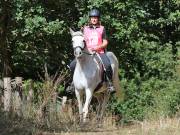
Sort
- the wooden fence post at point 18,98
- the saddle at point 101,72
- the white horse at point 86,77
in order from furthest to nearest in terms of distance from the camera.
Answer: the saddle at point 101,72 → the white horse at point 86,77 → the wooden fence post at point 18,98

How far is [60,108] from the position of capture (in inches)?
406

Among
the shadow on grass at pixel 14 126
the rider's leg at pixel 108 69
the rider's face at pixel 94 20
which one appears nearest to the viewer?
the shadow on grass at pixel 14 126

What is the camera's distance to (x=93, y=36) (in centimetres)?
1202

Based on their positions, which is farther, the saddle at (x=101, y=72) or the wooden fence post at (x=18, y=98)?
the saddle at (x=101, y=72)

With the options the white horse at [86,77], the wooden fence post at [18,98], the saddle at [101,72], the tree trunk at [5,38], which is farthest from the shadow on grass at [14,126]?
the tree trunk at [5,38]

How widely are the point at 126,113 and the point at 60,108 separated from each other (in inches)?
350

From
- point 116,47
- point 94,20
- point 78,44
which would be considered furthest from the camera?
point 116,47

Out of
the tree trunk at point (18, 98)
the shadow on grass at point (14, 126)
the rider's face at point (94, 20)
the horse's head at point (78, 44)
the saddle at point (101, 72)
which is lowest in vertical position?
the shadow on grass at point (14, 126)

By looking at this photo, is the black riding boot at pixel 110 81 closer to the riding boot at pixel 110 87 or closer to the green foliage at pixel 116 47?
the riding boot at pixel 110 87

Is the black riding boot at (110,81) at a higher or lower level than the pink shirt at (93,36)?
lower

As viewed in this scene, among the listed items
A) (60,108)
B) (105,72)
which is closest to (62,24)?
(105,72)

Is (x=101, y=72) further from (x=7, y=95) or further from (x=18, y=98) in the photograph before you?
(x=7, y=95)

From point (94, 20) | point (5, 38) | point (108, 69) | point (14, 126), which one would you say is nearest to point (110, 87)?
point (108, 69)

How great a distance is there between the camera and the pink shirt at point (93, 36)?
12.0 meters
